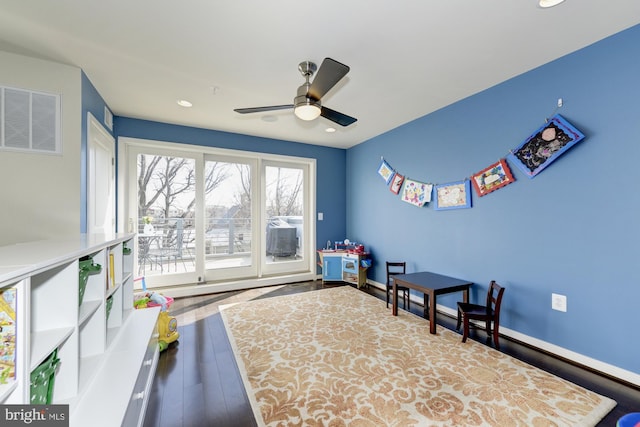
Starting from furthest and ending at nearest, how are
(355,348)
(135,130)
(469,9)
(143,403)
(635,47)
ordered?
(135,130)
(355,348)
(635,47)
(469,9)
(143,403)

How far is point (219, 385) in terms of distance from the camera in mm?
1918

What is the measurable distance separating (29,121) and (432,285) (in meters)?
3.94

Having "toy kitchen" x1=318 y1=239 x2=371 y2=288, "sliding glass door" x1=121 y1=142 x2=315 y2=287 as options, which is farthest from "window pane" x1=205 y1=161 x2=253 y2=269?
→ "toy kitchen" x1=318 y1=239 x2=371 y2=288

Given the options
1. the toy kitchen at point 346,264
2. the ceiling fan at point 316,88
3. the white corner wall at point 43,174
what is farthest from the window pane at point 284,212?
the white corner wall at point 43,174

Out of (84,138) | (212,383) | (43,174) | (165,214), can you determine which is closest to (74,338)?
(212,383)

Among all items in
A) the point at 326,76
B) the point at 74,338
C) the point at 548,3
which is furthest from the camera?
the point at 326,76

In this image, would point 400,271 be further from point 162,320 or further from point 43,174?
point 43,174

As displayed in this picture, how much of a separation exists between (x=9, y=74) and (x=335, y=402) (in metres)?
3.54

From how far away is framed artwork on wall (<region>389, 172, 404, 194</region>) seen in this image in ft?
12.6

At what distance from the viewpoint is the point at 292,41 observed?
2.01m

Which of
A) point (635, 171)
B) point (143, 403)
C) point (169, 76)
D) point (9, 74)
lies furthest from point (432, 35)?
point (9, 74)

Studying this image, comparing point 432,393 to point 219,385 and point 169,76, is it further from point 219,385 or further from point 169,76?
point 169,76

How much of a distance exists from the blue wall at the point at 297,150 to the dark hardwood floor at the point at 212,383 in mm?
2639

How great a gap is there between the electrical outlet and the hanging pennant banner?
158 cm
